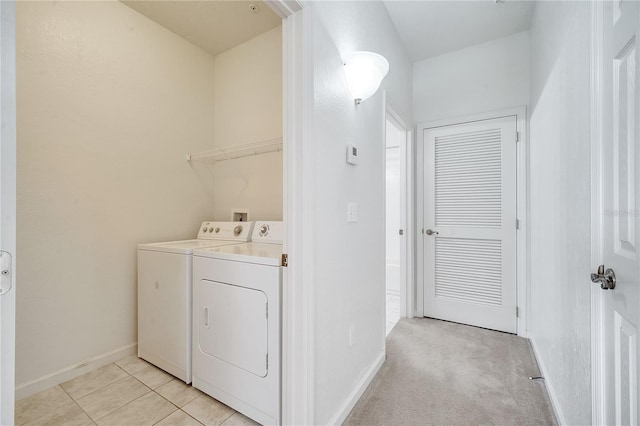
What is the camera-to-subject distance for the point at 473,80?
288 cm

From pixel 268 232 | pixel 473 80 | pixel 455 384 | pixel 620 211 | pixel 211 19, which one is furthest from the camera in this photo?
pixel 473 80

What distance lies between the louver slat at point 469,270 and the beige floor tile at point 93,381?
2.93m

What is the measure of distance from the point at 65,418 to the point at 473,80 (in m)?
4.09

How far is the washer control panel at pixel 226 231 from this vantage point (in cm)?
237

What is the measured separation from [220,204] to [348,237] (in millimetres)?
1780

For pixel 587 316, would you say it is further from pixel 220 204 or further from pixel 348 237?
pixel 220 204

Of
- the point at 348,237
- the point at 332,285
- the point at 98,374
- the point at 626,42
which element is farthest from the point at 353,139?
the point at 98,374

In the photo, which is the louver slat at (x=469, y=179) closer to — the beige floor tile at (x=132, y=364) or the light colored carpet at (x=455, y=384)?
the light colored carpet at (x=455, y=384)

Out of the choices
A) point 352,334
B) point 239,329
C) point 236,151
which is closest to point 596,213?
point 352,334

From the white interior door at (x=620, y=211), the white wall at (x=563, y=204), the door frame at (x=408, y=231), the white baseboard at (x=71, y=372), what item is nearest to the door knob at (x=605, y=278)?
the white interior door at (x=620, y=211)

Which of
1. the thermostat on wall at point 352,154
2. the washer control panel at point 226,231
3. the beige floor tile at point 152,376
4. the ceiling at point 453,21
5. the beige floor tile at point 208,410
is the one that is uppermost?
the ceiling at point 453,21

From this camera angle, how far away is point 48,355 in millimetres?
1871

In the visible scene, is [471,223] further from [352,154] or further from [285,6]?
[285,6]
